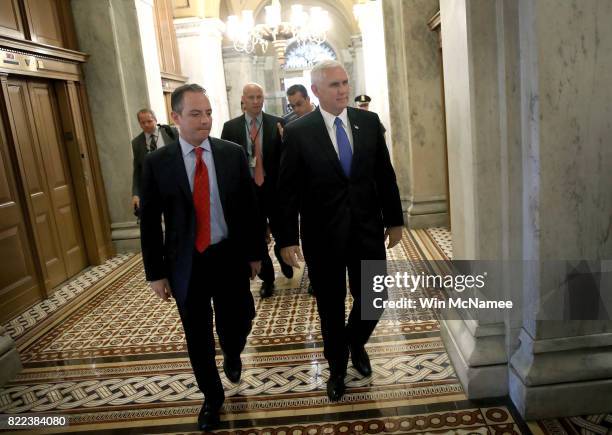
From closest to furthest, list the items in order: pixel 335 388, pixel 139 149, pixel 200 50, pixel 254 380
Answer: pixel 335 388, pixel 254 380, pixel 139 149, pixel 200 50

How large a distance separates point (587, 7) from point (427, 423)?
6.60 ft

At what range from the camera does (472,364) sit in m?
2.50

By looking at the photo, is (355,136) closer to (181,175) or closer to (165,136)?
(181,175)

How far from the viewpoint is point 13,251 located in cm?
463

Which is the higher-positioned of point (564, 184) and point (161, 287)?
point (564, 184)

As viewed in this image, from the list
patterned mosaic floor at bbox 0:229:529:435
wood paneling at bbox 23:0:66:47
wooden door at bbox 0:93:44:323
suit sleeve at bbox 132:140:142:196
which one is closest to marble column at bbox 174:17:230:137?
wood paneling at bbox 23:0:66:47

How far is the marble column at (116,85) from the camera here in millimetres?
6148

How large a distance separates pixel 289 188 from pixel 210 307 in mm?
749

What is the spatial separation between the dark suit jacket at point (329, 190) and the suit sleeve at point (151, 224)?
1.99ft

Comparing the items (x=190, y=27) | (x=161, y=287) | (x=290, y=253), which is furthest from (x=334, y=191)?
(x=190, y=27)

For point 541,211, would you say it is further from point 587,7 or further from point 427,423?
point 427,423

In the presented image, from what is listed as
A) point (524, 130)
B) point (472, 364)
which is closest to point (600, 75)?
point (524, 130)

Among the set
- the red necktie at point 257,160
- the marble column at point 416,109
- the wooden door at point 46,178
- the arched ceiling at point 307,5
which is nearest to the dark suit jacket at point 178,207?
the red necktie at point 257,160

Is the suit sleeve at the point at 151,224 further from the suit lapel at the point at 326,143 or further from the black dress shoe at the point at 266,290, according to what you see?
the black dress shoe at the point at 266,290
